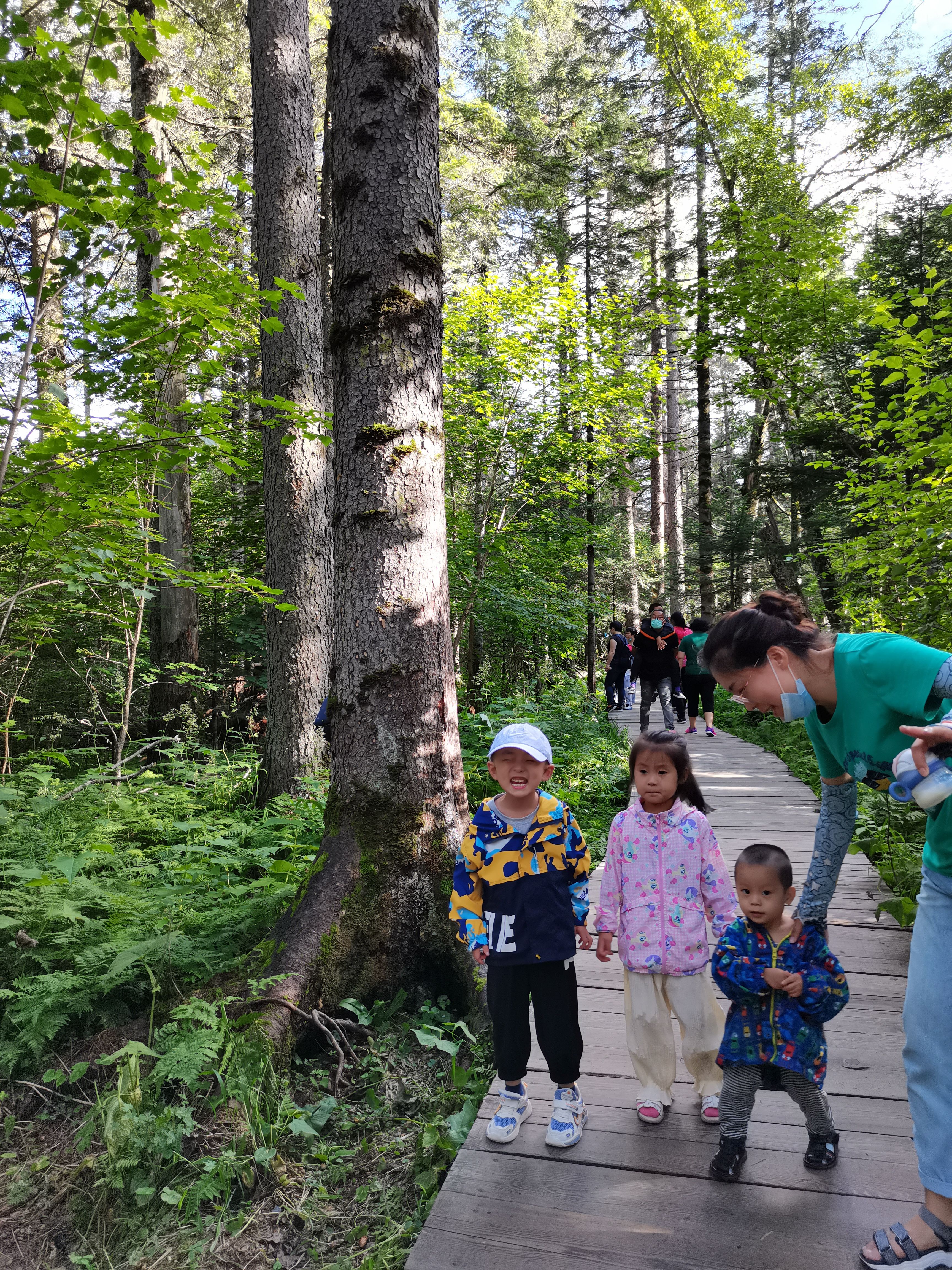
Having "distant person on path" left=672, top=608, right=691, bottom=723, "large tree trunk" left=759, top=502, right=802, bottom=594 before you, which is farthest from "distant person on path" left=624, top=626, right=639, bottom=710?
"large tree trunk" left=759, top=502, right=802, bottom=594

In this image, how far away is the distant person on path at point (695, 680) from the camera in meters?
11.4

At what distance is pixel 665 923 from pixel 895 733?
118 cm

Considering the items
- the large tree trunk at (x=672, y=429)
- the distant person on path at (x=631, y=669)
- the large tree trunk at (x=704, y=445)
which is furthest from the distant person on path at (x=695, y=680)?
the large tree trunk at (x=672, y=429)

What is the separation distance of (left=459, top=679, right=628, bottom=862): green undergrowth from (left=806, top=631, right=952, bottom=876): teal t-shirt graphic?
3.94 meters

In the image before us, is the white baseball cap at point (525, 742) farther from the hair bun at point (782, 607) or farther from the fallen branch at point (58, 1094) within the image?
the fallen branch at point (58, 1094)

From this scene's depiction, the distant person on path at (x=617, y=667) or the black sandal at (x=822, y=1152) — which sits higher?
the distant person on path at (x=617, y=667)

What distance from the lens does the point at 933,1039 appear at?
1.92m

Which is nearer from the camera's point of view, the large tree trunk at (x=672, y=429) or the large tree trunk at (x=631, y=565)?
the large tree trunk at (x=672, y=429)

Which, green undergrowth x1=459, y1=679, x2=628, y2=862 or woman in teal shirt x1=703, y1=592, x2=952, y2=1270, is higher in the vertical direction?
woman in teal shirt x1=703, y1=592, x2=952, y2=1270

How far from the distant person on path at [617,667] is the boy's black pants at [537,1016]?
501 inches

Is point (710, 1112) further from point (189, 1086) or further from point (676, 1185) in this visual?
point (189, 1086)

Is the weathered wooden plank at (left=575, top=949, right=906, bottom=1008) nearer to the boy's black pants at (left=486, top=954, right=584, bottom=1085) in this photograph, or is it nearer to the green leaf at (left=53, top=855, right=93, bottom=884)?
the boy's black pants at (left=486, top=954, right=584, bottom=1085)

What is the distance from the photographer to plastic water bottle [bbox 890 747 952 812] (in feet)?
5.41

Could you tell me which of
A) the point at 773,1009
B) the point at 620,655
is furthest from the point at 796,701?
the point at 620,655
